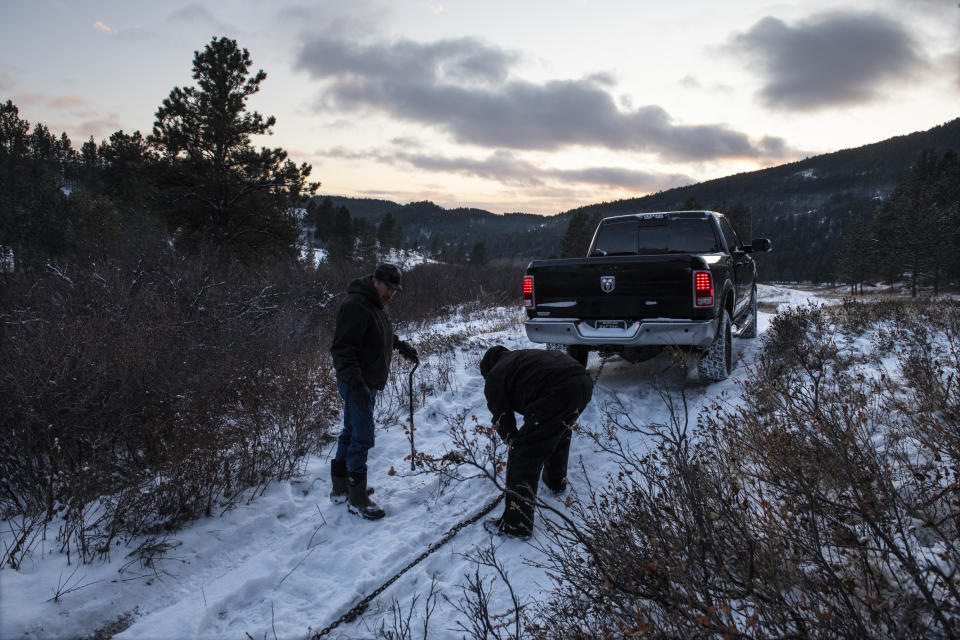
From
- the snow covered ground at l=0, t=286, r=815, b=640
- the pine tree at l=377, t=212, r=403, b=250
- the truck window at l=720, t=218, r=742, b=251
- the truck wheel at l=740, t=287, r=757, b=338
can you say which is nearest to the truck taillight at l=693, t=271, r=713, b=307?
the snow covered ground at l=0, t=286, r=815, b=640

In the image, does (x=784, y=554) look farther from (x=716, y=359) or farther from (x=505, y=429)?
(x=716, y=359)

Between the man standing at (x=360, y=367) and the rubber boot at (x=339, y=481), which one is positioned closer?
the man standing at (x=360, y=367)

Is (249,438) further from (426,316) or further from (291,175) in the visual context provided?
(291,175)

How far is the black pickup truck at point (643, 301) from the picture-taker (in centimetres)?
508

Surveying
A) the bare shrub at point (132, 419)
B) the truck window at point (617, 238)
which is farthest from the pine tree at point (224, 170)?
the truck window at point (617, 238)

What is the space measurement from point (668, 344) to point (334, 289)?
1258 centimetres

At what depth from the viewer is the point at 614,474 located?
4.31m

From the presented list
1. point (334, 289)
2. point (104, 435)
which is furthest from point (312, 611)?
point (334, 289)

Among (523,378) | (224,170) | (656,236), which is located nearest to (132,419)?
(523,378)

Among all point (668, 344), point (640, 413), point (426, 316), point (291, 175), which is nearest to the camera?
point (668, 344)

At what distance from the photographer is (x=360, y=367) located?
3.93m

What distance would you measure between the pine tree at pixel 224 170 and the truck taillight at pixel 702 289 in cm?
1653

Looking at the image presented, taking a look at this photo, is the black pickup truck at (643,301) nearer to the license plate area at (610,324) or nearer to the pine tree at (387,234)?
the license plate area at (610,324)

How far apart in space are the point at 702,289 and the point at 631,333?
870 mm
